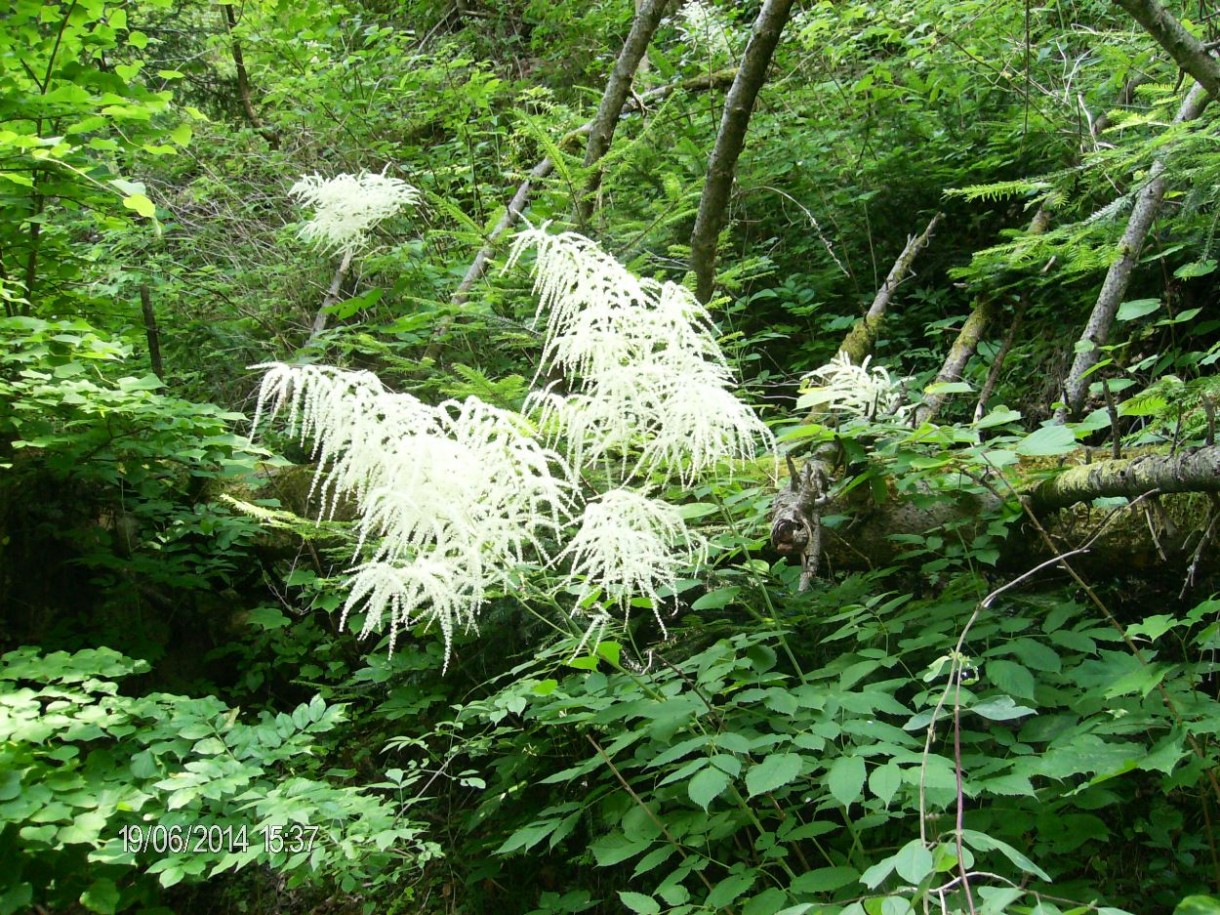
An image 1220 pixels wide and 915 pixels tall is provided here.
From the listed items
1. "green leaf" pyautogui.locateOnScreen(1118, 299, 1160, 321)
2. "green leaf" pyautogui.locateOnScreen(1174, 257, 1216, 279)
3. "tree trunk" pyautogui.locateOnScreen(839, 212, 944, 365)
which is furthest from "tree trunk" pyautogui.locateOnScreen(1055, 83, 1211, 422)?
"tree trunk" pyautogui.locateOnScreen(839, 212, 944, 365)

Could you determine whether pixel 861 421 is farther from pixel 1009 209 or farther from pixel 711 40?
pixel 711 40

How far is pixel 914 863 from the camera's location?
1308 millimetres

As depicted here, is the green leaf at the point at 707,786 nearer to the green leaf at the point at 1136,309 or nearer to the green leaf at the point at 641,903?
the green leaf at the point at 641,903

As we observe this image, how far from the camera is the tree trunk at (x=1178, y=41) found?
2.21 metres

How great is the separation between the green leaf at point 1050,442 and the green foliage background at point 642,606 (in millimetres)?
47

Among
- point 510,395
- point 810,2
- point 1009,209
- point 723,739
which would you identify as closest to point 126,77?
point 510,395

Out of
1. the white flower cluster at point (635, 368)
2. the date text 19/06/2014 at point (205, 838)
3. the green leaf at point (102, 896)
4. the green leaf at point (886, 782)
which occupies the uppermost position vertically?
the white flower cluster at point (635, 368)

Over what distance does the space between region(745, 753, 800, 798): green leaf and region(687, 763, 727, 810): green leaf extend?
0.06m

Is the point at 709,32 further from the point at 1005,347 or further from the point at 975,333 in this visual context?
the point at 1005,347

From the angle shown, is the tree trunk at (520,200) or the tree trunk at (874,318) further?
the tree trunk at (874,318)

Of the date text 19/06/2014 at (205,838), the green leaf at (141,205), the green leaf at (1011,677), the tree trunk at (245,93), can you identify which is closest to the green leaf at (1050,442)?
the green leaf at (1011,677)

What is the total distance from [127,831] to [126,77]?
301cm

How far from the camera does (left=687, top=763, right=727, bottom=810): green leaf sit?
5.72 feet

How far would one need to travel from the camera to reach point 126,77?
3.57m
